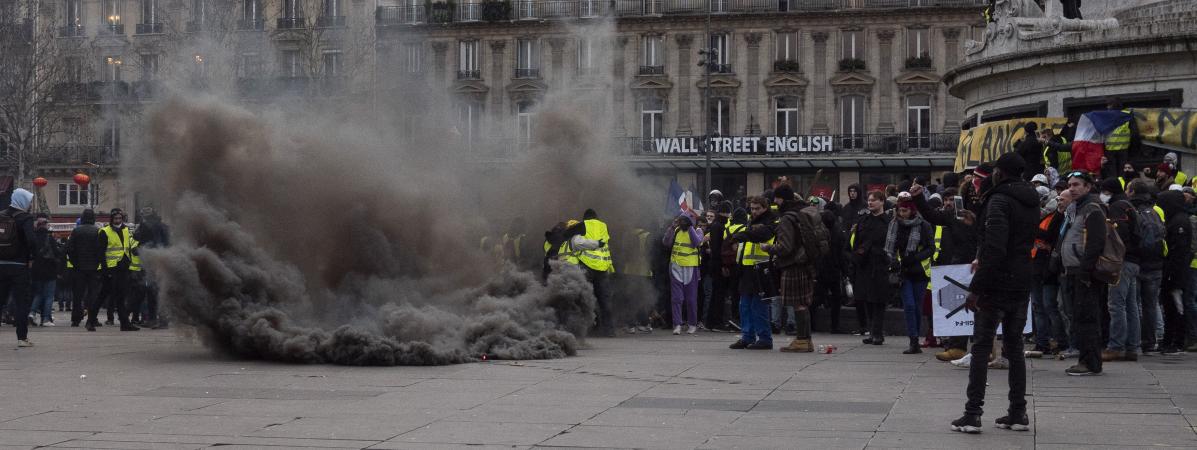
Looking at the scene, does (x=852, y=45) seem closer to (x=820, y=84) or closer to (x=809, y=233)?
(x=820, y=84)

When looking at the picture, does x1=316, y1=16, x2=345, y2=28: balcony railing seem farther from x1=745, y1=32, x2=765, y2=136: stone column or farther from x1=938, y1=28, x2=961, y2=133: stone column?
x1=938, y1=28, x2=961, y2=133: stone column

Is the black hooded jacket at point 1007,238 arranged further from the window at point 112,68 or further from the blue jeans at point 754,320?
the window at point 112,68

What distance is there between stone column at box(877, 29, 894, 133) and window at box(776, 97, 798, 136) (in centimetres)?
335

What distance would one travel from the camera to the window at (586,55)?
74.8 feet

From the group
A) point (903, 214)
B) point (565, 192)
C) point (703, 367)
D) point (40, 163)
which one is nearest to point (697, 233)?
point (565, 192)

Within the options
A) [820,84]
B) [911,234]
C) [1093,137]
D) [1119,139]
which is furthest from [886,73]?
[911,234]

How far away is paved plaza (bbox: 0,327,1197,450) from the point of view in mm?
8211

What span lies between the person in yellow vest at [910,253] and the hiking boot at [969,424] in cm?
601

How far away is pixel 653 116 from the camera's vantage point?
56531mm

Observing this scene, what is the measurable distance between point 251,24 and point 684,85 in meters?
38.8

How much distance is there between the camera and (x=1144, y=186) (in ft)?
44.5

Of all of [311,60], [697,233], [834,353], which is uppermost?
[311,60]

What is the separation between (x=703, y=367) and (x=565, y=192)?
7177 millimetres

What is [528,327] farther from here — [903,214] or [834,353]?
[903,214]
